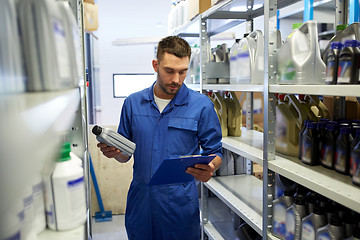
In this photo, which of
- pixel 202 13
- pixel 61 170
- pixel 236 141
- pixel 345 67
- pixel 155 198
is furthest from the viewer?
pixel 202 13

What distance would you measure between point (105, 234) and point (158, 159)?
89.7 inches

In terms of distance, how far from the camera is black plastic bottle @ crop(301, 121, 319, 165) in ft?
5.73

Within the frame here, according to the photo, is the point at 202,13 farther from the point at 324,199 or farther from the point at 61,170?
the point at 61,170

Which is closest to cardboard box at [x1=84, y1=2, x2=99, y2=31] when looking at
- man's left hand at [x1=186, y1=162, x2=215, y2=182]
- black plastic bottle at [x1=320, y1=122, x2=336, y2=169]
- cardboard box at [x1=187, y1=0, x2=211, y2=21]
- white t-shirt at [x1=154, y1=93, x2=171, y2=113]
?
cardboard box at [x1=187, y1=0, x2=211, y2=21]

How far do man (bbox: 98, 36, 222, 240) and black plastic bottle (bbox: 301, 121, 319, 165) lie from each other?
21.8 inches

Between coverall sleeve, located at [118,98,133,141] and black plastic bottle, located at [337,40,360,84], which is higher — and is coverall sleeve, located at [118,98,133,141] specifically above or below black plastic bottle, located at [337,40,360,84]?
below

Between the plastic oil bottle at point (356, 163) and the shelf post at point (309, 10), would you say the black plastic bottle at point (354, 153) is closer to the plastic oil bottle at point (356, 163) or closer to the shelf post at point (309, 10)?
the plastic oil bottle at point (356, 163)

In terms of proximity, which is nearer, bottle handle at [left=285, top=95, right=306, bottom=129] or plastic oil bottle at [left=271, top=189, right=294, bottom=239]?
plastic oil bottle at [left=271, top=189, right=294, bottom=239]

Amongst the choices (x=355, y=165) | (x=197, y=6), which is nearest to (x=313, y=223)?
(x=355, y=165)

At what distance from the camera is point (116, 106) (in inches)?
339

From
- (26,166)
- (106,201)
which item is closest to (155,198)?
(26,166)

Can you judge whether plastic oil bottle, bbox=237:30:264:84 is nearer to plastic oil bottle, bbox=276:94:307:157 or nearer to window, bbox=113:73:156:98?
plastic oil bottle, bbox=276:94:307:157

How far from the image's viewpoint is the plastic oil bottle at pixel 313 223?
5.17 feet

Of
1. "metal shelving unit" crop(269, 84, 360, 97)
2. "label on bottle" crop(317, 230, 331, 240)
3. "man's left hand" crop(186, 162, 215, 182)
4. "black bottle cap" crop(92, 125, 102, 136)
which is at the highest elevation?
"metal shelving unit" crop(269, 84, 360, 97)
